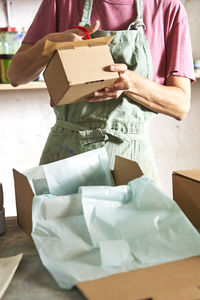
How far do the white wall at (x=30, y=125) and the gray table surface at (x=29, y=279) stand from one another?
1410mm

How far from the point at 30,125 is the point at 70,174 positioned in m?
1.38

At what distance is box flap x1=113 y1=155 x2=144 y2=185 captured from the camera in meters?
0.89

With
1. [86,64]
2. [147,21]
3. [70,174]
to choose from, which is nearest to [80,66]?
[86,64]

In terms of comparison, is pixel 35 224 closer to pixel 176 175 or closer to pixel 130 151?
pixel 176 175

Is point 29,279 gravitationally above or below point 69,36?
below

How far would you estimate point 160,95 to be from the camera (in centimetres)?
124

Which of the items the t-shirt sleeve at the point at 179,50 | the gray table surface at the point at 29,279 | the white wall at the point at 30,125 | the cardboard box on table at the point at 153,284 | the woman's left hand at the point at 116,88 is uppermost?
the t-shirt sleeve at the point at 179,50

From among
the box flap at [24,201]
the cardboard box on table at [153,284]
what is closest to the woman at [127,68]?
the box flap at [24,201]

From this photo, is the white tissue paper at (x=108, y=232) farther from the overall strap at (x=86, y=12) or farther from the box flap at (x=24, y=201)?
the overall strap at (x=86, y=12)

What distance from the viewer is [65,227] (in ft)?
2.45

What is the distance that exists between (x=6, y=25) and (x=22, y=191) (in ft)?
4.87

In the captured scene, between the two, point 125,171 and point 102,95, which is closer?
point 125,171

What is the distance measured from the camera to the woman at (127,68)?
1.24m

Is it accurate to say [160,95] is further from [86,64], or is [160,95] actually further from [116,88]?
[86,64]
